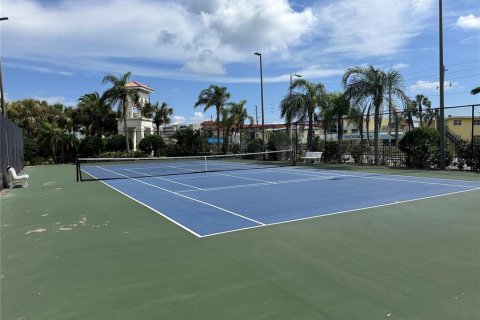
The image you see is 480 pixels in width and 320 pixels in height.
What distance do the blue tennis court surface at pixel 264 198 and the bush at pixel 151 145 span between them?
22.8 m

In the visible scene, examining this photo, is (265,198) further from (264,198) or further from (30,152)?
(30,152)

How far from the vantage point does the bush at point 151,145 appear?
37.1 metres

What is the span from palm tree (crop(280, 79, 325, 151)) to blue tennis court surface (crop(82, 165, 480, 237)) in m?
14.1

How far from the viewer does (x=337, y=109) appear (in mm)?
26172

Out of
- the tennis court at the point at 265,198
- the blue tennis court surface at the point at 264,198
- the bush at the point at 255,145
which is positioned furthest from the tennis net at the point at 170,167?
the tennis court at the point at 265,198

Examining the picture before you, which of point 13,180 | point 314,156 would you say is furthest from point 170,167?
point 13,180

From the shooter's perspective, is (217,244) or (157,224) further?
(157,224)

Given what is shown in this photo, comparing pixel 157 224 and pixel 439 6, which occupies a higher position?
pixel 439 6

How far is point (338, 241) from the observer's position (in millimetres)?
6109

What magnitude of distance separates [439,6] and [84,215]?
18.6 m

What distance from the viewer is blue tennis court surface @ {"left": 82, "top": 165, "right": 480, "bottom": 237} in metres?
7.99

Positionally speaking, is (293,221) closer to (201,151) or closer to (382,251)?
(382,251)

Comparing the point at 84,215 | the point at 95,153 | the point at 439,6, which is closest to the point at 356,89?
the point at 439,6

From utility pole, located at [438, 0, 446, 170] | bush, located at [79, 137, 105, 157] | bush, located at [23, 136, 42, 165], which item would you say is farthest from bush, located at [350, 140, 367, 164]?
bush, located at [23, 136, 42, 165]
